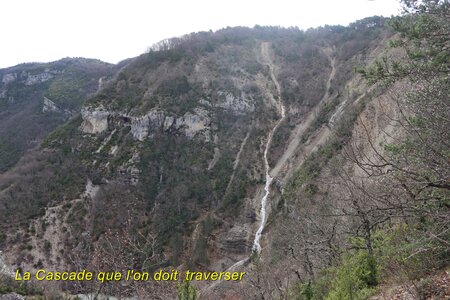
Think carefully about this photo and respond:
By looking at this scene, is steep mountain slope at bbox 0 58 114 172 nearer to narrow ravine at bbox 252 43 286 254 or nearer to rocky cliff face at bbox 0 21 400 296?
rocky cliff face at bbox 0 21 400 296

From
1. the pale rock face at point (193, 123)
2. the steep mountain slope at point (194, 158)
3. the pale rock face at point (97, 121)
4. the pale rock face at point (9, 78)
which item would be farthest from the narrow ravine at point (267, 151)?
the pale rock face at point (9, 78)

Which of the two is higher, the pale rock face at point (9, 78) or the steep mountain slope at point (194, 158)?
the pale rock face at point (9, 78)

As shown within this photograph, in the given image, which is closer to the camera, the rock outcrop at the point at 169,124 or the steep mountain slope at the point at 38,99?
the rock outcrop at the point at 169,124

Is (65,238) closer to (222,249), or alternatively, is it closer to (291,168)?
(222,249)

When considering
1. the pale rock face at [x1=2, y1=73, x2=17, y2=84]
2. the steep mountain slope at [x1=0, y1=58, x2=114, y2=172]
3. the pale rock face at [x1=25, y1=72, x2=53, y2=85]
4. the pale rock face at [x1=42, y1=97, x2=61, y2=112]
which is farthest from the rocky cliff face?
the pale rock face at [x1=2, y1=73, x2=17, y2=84]

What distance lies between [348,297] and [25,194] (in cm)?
5922

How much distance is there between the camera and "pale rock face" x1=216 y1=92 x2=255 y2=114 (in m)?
70.8

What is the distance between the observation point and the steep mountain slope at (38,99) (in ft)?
291

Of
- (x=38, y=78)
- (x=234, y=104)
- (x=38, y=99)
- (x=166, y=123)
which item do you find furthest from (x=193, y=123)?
(x=38, y=78)

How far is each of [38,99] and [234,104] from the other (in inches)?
3090

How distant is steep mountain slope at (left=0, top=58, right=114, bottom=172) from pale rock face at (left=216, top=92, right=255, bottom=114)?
50.4 m

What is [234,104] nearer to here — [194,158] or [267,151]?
[267,151]

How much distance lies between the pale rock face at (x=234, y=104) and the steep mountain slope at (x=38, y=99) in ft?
165

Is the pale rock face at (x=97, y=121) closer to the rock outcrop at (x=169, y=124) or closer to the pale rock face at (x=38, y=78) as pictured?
the rock outcrop at (x=169, y=124)
